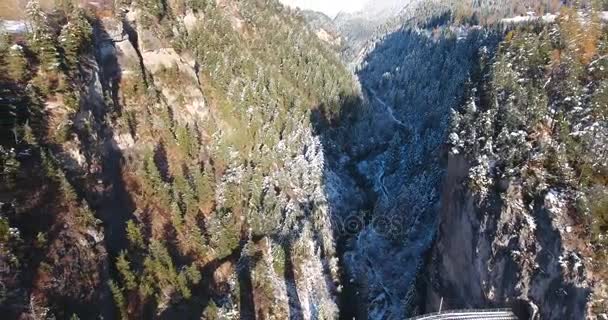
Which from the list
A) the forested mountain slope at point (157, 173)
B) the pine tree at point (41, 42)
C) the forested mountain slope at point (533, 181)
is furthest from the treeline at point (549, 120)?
the pine tree at point (41, 42)

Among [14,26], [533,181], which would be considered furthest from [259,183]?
[533,181]

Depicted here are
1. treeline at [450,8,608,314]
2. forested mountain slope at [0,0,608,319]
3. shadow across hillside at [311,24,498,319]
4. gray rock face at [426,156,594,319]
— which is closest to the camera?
gray rock face at [426,156,594,319]

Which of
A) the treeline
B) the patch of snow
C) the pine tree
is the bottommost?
the treeline

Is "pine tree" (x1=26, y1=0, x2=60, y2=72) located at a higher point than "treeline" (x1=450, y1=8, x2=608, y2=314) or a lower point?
higher

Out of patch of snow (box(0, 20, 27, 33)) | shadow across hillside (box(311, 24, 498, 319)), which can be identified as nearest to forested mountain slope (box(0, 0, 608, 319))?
shadow across hillside (box(311, 24, 498, 319))

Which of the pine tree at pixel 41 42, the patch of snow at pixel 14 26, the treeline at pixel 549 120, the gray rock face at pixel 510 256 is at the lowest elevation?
the gray rock face at pixel 510 256

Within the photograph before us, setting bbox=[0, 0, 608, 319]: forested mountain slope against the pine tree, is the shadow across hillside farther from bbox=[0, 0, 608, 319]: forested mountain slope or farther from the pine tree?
the pine tree

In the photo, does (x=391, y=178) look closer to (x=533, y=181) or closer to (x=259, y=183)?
(x=259, y=183)

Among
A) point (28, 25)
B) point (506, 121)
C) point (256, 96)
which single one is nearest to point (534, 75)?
point (506, 121)

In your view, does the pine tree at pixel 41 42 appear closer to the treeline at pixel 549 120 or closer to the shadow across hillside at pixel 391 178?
the treeline at pixel 549 120

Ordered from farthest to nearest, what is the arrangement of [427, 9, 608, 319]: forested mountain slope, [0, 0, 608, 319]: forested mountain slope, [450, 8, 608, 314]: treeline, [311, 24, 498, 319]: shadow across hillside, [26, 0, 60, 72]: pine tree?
[311, 24, 498, 319]: shadow across hillside → [26, 0, 60, 72]: pine tree → [450, 8, 608, 314]: treeline → [0, 0, 608, 319]: forested mountain slope → [427, 9, 608, 319]: forested mountain slope

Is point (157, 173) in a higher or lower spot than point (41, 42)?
lower
